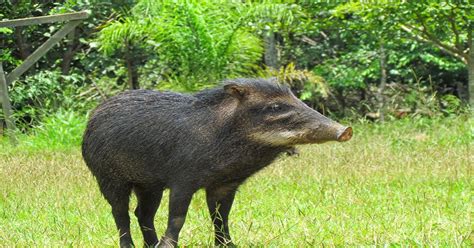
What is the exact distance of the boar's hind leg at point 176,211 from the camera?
4.38 metres

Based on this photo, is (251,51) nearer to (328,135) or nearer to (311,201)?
(311,201)

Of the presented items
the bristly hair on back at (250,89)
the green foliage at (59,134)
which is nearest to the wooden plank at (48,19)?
the green foliage at (59,134)

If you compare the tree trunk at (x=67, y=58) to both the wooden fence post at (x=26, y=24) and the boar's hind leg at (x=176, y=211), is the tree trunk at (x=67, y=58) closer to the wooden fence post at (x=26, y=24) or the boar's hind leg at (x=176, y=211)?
the wooden fence post at (x=26, y=24)

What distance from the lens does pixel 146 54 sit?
45.9ft

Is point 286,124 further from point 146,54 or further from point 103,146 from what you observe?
point 146,54

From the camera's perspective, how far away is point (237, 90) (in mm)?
4449

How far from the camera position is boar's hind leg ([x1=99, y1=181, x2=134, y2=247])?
4.80 metres

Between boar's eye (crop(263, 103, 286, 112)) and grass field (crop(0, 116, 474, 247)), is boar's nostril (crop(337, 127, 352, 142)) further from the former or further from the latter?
grass field (crop(0, 116, 474, 247))

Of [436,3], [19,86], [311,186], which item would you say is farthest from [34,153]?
[436,3]

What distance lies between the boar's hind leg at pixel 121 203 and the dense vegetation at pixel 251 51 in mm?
5737

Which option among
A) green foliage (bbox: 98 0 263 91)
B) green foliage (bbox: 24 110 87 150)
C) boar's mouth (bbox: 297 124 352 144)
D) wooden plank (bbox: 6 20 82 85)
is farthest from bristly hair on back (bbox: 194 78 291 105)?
wooden plank (bbox: 6 20 82 85)

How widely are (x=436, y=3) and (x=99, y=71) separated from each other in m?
5.92

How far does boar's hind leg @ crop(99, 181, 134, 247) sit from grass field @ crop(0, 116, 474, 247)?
0.56ft

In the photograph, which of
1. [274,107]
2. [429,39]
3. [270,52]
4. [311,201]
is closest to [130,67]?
[270,52]
